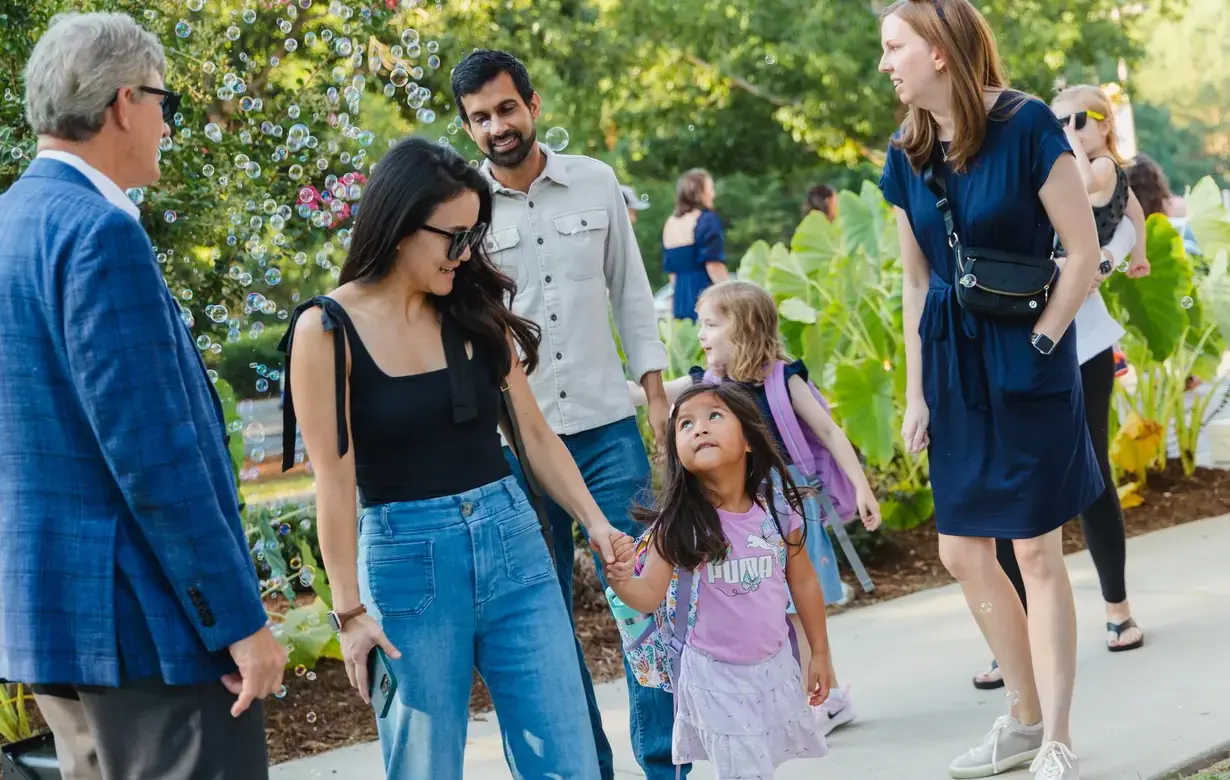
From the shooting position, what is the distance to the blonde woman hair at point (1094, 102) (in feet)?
17.1

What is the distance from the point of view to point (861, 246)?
8.27m

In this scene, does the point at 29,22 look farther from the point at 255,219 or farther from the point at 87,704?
the point at 87,704

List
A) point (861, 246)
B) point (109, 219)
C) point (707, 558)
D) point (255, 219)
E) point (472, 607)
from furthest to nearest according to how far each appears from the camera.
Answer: point (861, 246) → point (255, 219) → point (707, 558) → point (472, 607) → point (109, 219)

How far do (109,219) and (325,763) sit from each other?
2773 mm

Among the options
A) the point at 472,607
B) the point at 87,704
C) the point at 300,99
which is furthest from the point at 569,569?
the point at 300,99

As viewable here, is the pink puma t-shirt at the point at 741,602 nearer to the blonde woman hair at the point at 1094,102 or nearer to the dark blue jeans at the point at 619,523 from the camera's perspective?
the dark blue jeans at the point at 619,523

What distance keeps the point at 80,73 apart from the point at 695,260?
8.99 meters

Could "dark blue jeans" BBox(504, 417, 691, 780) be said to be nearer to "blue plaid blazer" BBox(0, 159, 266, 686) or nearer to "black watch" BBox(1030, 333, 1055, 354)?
"black watch" BBox(1030, 333, 1055, 354)

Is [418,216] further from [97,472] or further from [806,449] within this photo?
[806,449]

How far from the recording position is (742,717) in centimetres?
341

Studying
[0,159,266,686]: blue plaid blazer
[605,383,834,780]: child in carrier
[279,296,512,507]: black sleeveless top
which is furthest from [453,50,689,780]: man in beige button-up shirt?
[0,159,266,686]: blue plaid blazer

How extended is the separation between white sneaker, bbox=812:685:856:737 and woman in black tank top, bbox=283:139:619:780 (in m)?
1.69

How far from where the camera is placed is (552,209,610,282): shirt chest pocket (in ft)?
12.8

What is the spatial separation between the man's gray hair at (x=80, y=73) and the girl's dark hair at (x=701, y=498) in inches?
63.8
